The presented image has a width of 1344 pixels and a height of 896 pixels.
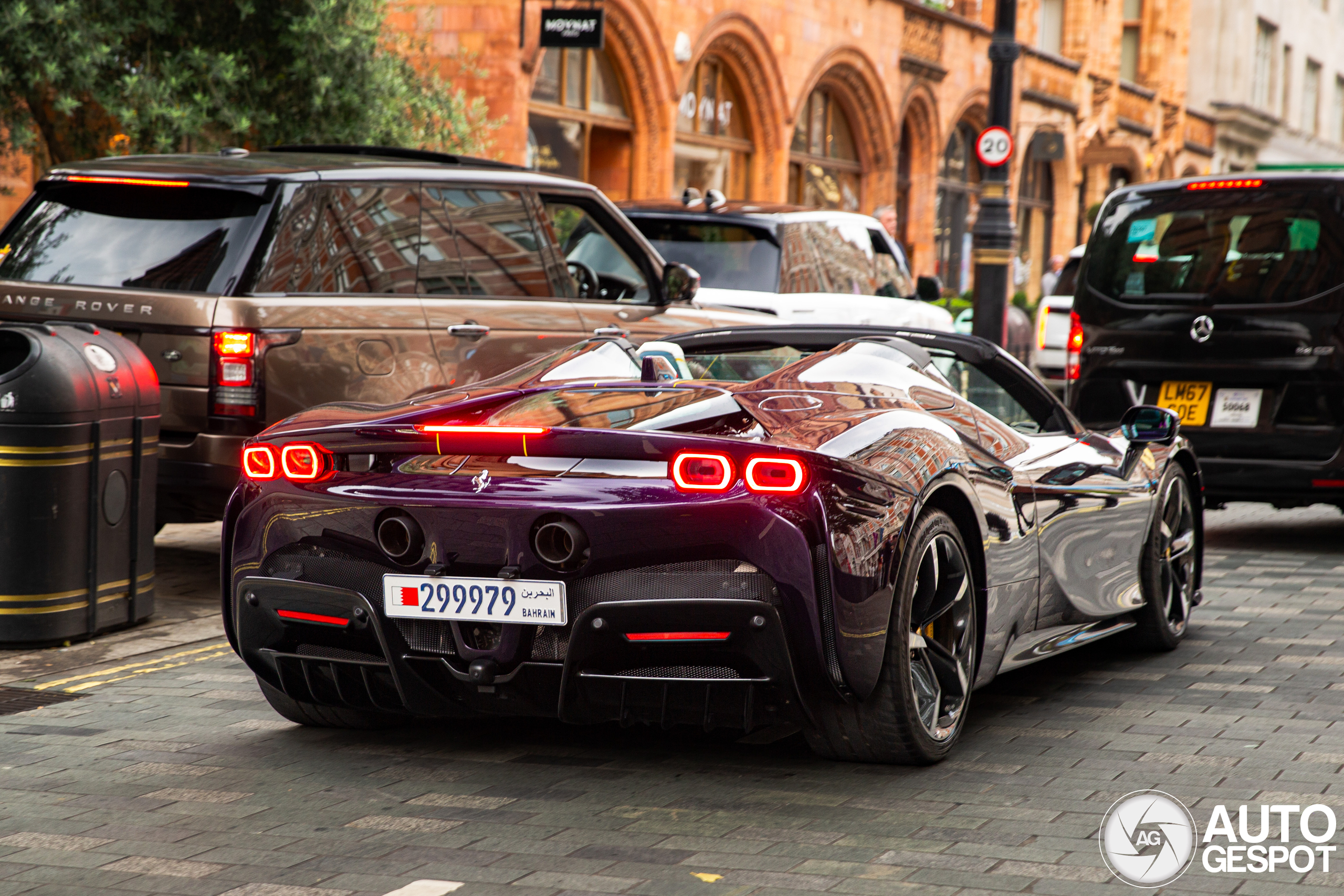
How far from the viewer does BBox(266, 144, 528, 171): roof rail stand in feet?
28.8

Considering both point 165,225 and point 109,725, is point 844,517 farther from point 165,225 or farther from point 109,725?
point 165,225

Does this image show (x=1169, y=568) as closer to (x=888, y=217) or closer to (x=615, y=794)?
(x=615, y=794)

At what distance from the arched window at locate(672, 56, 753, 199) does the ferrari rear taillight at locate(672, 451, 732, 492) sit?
63.2 feet

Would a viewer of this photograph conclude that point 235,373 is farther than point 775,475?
Yes

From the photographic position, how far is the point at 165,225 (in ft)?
24.7

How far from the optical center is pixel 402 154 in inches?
349

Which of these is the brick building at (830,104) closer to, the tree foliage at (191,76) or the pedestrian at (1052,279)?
the pedestrian at (1052,279)

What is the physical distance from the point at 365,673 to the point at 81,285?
11.4 feet

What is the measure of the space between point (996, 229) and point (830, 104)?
13371mm

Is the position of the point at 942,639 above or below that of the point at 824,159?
below

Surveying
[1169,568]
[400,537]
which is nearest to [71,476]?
[400,537]

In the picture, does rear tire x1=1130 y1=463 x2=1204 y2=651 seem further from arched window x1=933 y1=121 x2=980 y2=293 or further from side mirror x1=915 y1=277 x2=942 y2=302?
arched window x1=933 y1=121 x2=980 y2=293

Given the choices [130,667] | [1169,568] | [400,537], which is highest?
[400,537]

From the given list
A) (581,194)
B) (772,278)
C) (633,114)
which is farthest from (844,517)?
(633,114)
